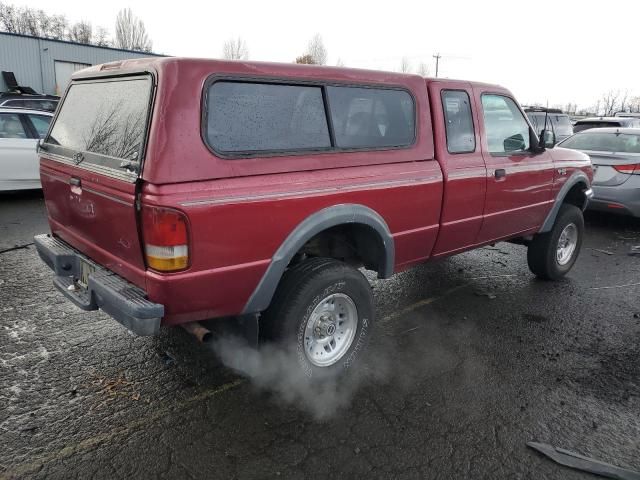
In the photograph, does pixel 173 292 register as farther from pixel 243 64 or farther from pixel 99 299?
pixel 243 64

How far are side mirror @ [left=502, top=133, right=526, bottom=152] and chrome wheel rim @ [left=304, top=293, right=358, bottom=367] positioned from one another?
218cm

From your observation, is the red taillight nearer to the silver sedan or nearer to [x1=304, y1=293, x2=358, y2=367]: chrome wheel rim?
the silver sedan

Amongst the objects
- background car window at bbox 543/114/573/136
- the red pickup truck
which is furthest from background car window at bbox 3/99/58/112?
background car window at bbox 543/114/573/136

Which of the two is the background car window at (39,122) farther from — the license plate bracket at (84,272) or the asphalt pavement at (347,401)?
the license plate bracket at (84,272)

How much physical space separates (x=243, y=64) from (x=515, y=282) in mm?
3968

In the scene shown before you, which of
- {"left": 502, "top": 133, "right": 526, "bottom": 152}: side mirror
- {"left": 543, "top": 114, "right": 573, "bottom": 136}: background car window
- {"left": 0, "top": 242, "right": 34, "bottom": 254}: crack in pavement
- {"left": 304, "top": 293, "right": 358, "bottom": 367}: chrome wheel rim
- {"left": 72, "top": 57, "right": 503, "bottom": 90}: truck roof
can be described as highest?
{"left": 72, "top": 57, "right": 503, "bottom": 90}: truck roof

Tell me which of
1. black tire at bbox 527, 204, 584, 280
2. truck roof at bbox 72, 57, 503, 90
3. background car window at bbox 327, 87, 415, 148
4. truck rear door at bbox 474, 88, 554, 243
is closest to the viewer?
truck roof at bbox 72, 57, 503, 90

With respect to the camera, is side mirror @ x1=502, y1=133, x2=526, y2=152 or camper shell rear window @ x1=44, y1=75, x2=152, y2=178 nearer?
camper shell rear window @ x1=44, y1=75, x2=152, y2=178

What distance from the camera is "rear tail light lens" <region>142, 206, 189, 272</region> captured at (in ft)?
7.91

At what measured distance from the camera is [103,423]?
9.18ft

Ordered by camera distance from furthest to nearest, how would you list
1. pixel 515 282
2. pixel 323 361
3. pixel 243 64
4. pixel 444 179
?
pixel 515 282, pixel 444 179, pixel 323 361, pixel 243 64

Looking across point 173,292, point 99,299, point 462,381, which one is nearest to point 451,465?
point 462,381

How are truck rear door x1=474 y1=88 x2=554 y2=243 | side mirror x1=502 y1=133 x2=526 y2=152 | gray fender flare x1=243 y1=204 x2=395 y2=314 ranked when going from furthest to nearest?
side mirror x1=502 y1=133 x2=526 y2=152 → truck rear door x1=474 y1=88 x2=554 y2=243 → gray fender flare x1=243 y1=204 x2=395 y2=314

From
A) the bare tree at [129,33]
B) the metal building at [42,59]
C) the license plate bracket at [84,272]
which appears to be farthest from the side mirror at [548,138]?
the bare tree at [129,33]
